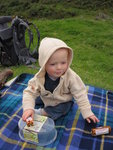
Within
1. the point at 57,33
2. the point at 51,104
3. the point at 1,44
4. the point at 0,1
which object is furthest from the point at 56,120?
the point at 0,1

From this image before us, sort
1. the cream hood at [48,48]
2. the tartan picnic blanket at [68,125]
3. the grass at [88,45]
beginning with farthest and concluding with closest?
the grass at [88,45], the tartan picnic blanket at [68,125], the cream hood at [48,48]

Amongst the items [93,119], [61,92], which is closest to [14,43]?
[61,92]

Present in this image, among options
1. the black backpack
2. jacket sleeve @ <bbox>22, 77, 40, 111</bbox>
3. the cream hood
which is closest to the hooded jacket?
Answer: jacket sleeve @ <bbox>22, 77, 40, 111</bbox>

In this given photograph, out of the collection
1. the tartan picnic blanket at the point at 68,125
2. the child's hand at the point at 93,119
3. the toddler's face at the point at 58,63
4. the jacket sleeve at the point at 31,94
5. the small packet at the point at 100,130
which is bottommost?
the tartan picnic blanket at the point at 68,125

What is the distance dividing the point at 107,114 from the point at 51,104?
2.32ft

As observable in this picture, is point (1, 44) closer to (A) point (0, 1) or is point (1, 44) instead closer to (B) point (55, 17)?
(B) point (55, 17)

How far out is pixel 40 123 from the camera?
2283 mm

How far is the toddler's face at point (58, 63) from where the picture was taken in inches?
85.4

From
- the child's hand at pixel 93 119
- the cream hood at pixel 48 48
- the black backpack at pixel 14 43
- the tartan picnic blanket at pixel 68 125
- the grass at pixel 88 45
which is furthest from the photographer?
the black backpack at pixel 14 43

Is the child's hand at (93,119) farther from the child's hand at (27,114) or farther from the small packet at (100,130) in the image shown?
the child's hand at (27,114)

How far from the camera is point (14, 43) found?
14.3ft

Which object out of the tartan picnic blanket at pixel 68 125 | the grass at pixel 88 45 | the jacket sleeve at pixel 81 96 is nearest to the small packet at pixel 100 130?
the tartan picnic blanket at pixel 68 125

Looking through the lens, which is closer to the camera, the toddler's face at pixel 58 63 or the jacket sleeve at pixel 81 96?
the toddler's face at pixel 58 63

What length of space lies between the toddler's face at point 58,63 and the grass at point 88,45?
154 cm
